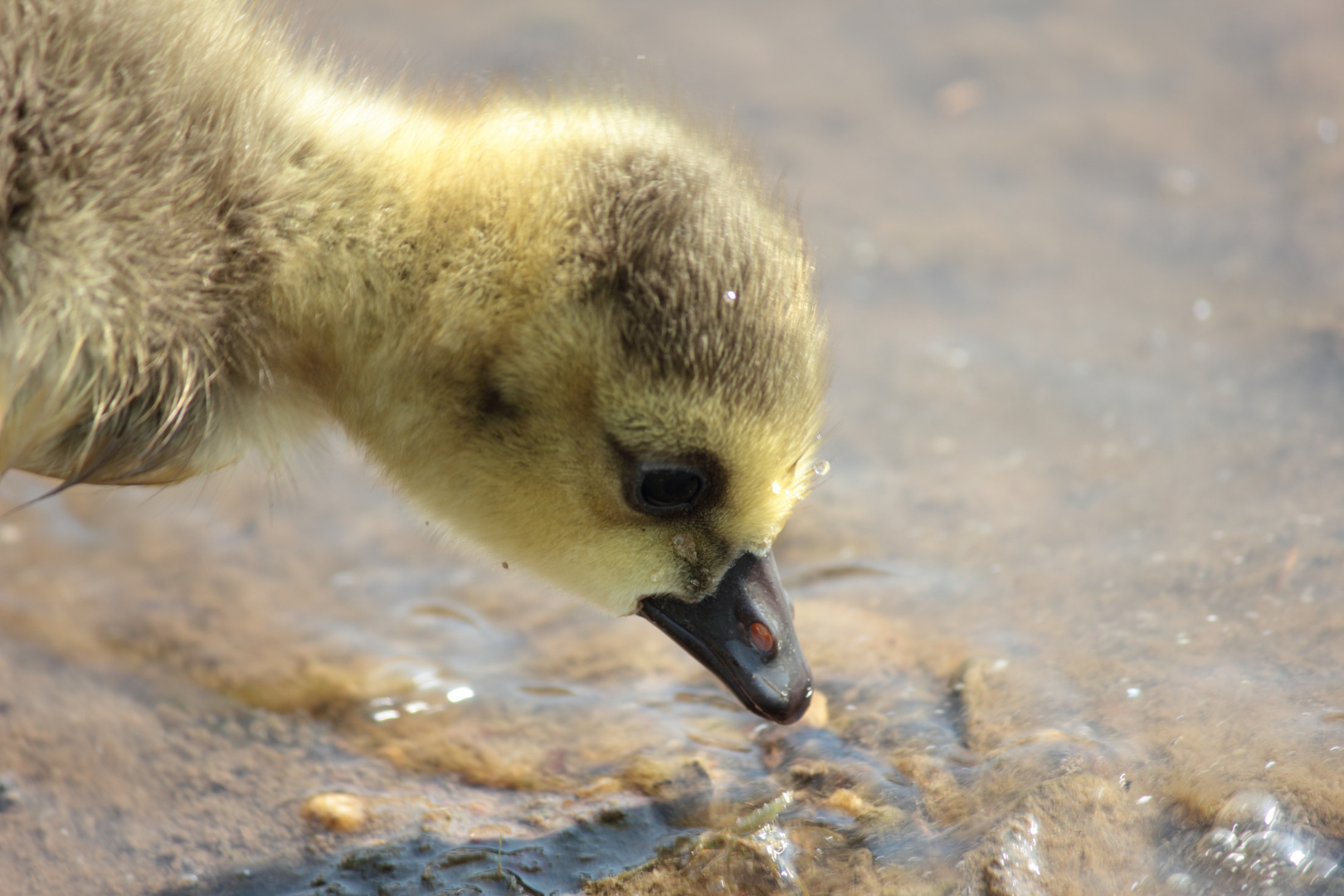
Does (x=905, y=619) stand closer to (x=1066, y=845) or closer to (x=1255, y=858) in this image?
(x=1066, y=845)

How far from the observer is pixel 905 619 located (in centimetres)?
264

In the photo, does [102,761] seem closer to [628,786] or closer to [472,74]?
[628,786]

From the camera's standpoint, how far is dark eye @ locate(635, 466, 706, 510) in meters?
2.07

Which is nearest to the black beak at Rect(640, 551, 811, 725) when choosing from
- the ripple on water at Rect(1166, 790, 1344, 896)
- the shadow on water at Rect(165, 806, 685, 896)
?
the shadow on water at Rect(165, 806, 685, 896)

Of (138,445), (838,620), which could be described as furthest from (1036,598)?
(138,445)

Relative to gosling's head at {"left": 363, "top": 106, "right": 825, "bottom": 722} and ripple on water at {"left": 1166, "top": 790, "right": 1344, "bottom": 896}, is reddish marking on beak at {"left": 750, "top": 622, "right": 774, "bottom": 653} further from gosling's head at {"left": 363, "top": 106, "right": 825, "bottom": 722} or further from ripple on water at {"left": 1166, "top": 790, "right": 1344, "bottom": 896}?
ripple on water at {"left": 1166, "top": 790, "right": 1344, "bottom": 896}

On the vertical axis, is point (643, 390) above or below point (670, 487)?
above

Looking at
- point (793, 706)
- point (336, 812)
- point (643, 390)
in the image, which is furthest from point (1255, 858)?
point (336, 812)

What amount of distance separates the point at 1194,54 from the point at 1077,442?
217cm

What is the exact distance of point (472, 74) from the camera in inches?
96.1

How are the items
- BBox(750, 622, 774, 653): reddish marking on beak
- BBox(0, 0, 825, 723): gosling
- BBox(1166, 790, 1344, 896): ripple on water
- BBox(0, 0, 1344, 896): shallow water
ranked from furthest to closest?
BBox(750, 622, 774, 653): reddish marking on beak < BBox(0, 0, 1344, 896): shallow water < BBox(0, 0, 825, 723): gosling < BBox(1166, 790, 1344, 896): ripple on water

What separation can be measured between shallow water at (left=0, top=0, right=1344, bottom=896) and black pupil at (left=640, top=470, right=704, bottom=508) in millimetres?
477

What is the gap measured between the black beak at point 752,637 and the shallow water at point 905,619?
166 mm

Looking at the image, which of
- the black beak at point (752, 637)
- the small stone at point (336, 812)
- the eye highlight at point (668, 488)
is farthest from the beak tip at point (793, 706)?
the small stone at point (336, 812)
